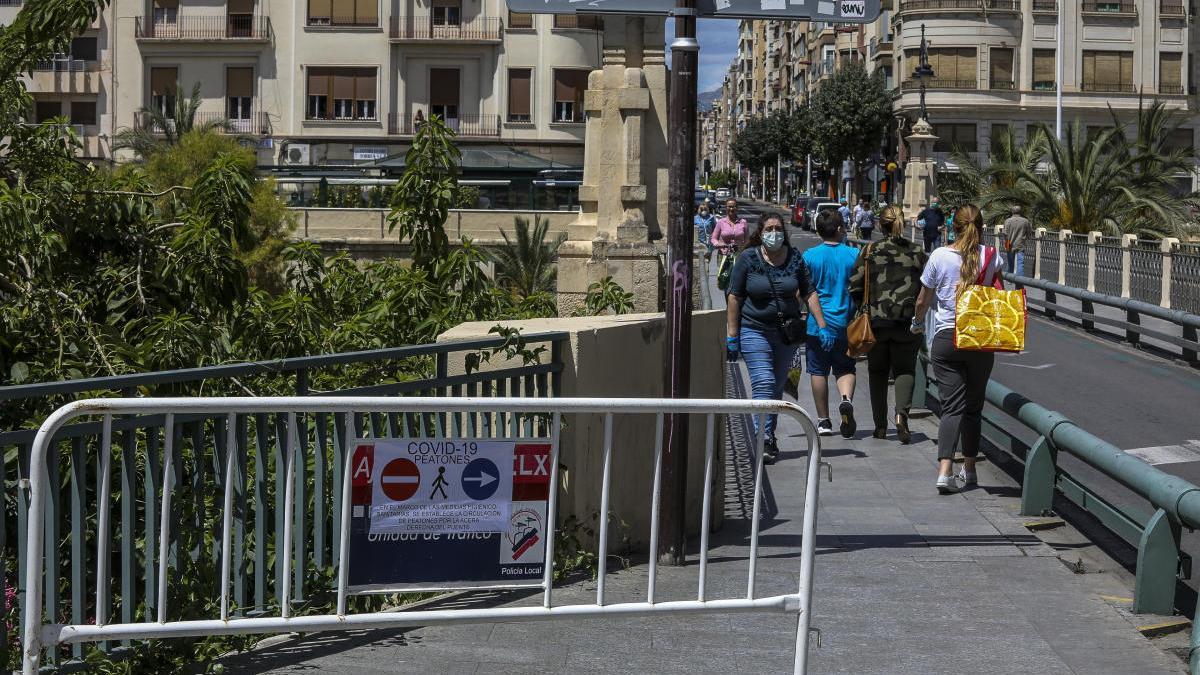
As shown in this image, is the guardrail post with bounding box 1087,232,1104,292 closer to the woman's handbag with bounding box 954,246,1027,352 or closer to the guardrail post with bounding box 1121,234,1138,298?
the guardrail post with bounding box 1121,234,1138,298

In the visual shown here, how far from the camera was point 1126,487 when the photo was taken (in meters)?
8.52

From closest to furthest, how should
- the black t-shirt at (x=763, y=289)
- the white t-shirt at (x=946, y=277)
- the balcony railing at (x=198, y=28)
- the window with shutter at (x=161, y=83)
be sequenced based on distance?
the white t-shirt at (x=946, y=277), the black t-shirt at (x=763, y=289), the balcony railing at (x=198, y=28), the window with shutter at (x=161, y=83)

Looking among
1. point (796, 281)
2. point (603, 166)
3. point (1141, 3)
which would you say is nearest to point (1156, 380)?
point (603, 166)

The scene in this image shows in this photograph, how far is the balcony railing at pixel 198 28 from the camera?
59.3 metres

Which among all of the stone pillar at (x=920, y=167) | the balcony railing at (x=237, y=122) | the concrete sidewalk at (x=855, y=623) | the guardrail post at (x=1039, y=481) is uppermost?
the balcony railing at (x=237, y=122)

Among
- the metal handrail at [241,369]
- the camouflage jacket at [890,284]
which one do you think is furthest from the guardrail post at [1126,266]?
the metal handrail at [241,369]

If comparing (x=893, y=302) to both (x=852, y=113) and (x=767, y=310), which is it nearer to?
(x=767, y=310)

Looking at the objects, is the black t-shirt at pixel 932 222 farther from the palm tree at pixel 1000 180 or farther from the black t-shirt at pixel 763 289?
the black t-shirt at pixel 763 289

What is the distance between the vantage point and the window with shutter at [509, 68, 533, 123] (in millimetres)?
58781

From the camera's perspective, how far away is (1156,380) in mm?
17344

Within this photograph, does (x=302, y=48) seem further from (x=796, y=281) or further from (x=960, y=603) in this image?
(x=960, y=603)

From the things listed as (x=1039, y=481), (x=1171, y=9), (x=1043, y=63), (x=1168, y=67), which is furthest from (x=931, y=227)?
(x=1171, y=9)

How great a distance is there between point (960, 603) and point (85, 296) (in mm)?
5461

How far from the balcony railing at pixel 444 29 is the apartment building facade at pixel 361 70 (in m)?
0.04
